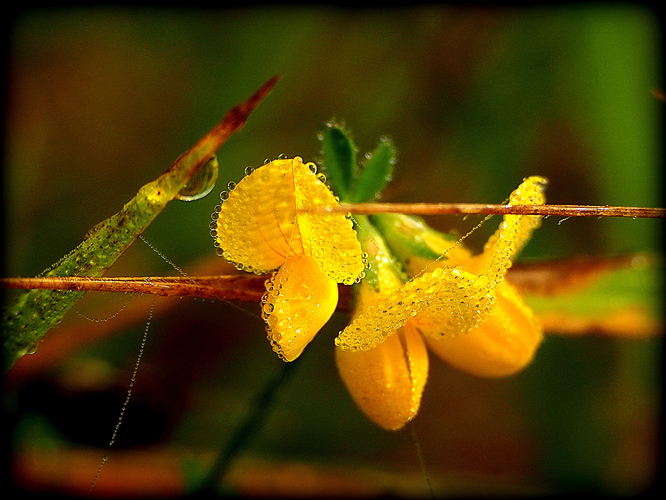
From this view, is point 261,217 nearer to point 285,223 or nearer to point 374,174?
point 285,223

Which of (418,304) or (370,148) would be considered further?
(370,148)

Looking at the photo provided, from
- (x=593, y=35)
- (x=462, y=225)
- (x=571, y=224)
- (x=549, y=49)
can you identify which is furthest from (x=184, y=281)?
(x=593, y=35)

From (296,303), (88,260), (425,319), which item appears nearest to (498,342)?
(425,319)

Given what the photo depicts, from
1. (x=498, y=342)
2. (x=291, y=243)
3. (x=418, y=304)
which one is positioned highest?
(x=291, y=243)

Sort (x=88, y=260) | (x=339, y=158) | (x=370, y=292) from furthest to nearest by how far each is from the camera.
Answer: (x=339, y=158) < (x=370, y=292) < (x=88, y=260)

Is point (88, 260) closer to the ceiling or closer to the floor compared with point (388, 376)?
closer to the ceiling

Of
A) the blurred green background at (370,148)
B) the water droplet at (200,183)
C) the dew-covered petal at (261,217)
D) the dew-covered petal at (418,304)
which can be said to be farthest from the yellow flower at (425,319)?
the blurred green background at (370,148)

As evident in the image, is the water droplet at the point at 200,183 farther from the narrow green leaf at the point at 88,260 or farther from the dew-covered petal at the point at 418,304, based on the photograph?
the dew-covered petal at the point at 418,304

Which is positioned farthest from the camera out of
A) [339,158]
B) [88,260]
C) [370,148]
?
[370,148]
